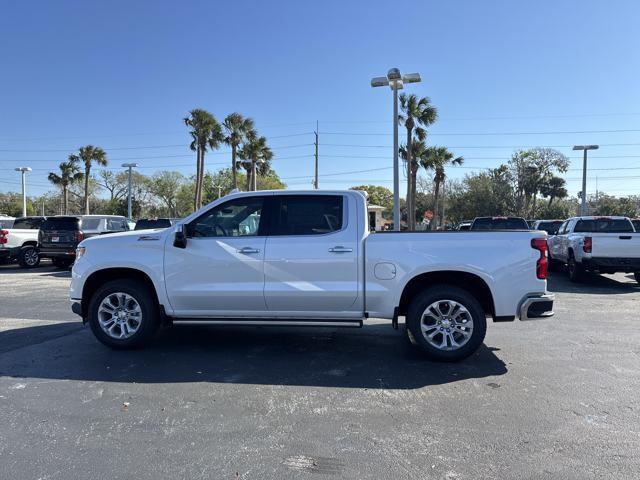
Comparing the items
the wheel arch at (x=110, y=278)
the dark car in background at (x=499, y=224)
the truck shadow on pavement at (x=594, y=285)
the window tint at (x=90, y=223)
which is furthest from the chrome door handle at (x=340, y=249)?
the window tint at (x=90, y=223)

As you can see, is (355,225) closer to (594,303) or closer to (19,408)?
(19,408)

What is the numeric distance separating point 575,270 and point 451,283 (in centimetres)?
880

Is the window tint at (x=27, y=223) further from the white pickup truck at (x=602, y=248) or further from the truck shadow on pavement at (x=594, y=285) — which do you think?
the white pickup truck at (x=602, y=248)

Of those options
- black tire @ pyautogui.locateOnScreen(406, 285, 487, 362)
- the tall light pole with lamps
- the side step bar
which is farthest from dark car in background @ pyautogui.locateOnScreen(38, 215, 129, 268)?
black tire @ pyautogui.locateOnScreen(406, 285, 487, 362)

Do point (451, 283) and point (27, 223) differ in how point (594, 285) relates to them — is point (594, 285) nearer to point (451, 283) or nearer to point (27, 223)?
point (451, 283)

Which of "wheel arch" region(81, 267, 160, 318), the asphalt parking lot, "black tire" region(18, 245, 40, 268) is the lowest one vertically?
the asphalt parking lot

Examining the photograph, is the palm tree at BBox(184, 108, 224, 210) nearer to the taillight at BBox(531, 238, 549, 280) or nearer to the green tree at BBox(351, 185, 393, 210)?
the taillight at BBox(531, 238, 549, 280)

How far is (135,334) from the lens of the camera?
5.80 m

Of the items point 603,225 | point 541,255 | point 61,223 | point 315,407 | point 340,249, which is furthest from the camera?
point 61,223

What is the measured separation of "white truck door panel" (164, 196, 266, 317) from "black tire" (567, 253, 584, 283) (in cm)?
998

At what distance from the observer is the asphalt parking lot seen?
3.26m

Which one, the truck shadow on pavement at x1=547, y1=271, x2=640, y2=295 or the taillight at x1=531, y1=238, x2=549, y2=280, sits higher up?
the taillight at x1=531, y1=238, x2=549, y2=280

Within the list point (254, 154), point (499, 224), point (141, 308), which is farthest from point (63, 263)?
point (254, 154)

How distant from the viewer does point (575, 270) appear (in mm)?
12672
